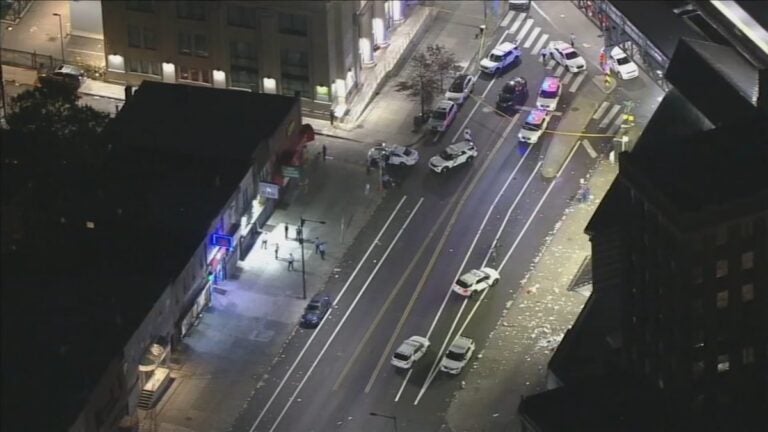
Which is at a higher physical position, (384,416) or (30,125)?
(30,125)

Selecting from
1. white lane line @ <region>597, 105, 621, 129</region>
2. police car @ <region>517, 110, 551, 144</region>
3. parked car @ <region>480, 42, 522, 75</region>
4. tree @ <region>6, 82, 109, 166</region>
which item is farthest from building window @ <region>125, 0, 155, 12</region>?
white lane line @ <region>597, 105, 621, 129</region>

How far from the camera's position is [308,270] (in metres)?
138

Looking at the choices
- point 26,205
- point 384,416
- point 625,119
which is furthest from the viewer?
point 625,119

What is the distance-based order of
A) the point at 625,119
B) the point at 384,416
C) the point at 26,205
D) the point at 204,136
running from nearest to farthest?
the point at 384,416
the point at 26,205
the point at 204,136
the point at 625,119

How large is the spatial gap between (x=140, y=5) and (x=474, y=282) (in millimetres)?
48164

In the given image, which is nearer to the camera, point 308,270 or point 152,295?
point 152,295

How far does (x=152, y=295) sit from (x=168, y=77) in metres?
45.2

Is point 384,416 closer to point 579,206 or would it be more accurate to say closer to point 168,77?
point 579,206

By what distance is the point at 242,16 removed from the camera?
15988 cm

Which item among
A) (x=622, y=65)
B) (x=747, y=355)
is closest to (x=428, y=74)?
(x=622, y=65)

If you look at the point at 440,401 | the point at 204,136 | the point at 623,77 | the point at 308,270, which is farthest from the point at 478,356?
the point at 623,77

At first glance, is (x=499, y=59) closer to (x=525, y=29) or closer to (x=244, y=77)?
(x=525, y=29)

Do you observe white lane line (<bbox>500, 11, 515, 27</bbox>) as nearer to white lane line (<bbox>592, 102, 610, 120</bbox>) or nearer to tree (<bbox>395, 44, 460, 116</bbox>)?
tree (<bbox>395, 44, 460, 116</bbox>)

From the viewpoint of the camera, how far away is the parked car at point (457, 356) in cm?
12588
